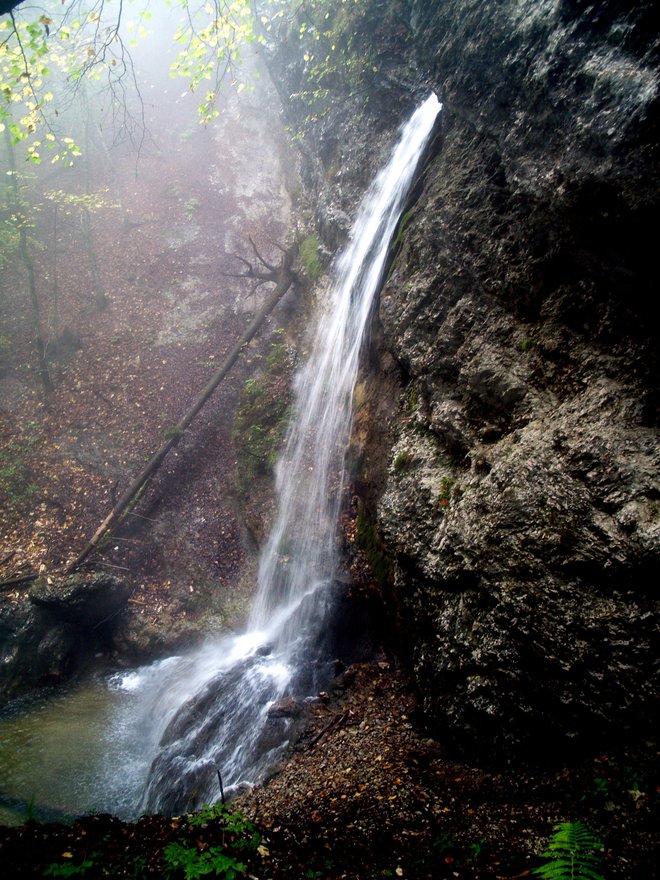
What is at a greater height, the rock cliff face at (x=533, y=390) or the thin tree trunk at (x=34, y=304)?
the thin tree trunk at (x=34, y=304)

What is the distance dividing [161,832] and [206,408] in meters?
9.79

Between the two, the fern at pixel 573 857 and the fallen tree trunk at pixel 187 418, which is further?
the fallen tree trunk at pixel 187 418

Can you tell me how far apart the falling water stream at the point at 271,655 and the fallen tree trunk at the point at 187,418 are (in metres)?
2.95

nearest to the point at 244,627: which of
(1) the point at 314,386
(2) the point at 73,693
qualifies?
(2) the point at 73,693

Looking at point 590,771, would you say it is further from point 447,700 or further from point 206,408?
point 206,408

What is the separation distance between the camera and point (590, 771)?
3115 millimetres

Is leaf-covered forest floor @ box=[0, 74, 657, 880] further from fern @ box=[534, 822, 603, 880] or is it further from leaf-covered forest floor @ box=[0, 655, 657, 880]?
fern @ box=[534, 822, 603, 880]

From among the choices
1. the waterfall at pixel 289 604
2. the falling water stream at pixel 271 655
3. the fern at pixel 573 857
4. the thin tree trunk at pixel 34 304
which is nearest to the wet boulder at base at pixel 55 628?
the falling water stream at pixel 271 655

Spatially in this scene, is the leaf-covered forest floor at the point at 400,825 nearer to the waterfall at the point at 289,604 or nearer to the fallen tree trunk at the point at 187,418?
the waterfall at the point at 289,604

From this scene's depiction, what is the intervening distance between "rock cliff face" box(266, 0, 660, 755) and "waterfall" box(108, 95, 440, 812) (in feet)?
5.89

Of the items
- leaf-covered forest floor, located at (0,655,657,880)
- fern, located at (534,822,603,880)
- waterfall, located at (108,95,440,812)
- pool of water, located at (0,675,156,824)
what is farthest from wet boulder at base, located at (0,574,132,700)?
fern, located at (534,822,603,880)

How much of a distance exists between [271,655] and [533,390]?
5.43 meters

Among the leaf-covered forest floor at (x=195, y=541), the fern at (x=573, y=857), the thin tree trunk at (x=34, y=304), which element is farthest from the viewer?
the thin tree trunk at (x=34, y=304)

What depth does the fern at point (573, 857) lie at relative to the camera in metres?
2.21
